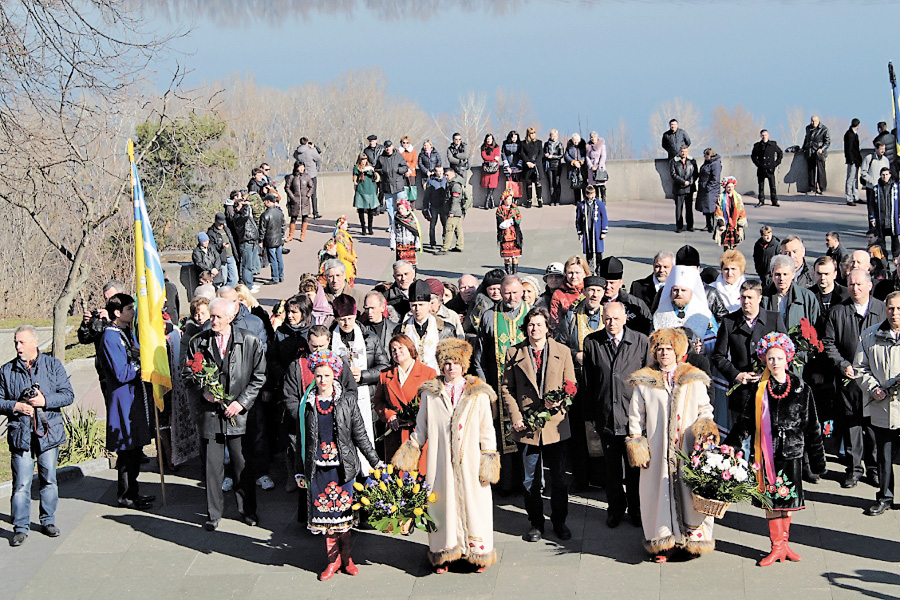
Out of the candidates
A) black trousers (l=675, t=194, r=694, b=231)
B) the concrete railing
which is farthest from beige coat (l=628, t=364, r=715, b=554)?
the concrete railing

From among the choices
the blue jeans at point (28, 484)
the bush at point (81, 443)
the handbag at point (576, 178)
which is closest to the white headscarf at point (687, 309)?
the blue jeans at point (28, 484)

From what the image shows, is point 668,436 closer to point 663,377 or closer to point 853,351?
point 663,377

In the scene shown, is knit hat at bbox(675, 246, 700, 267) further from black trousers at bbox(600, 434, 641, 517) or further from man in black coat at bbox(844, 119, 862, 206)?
man in black coat at bbox(844, 119, 862, 206)

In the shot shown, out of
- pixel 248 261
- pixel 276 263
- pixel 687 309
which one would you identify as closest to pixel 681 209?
pixel 276 263

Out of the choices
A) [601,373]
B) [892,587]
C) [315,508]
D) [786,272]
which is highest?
[786,272]

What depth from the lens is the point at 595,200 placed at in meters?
17.6

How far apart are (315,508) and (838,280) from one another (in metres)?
6.85

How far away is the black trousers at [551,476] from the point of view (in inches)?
352

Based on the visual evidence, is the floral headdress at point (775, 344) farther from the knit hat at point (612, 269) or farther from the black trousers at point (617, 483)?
the knit hat at point (612, 269)

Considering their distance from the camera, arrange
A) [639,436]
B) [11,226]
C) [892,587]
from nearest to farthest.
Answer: [892,587]
[639,436]
[11,226]

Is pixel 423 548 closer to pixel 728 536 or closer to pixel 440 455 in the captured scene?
pixel 440 455

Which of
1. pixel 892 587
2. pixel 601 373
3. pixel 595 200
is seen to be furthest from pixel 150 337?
pixel 595 200

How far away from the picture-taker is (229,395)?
956 cm

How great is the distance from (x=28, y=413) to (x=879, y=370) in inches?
271
